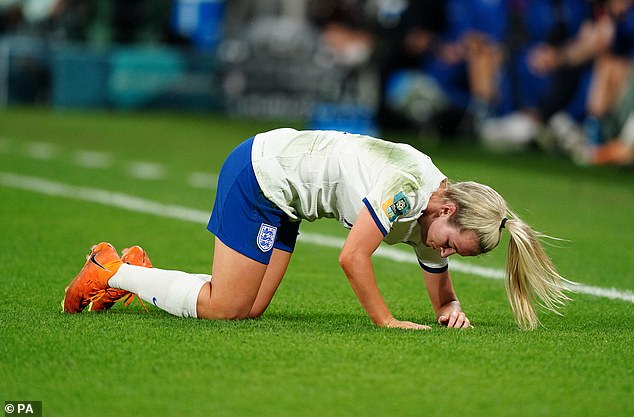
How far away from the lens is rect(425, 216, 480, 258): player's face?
5547 mm

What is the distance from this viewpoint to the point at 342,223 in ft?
19.5

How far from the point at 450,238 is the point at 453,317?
0.62 m

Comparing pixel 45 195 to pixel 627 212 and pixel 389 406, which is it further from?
pixel 389 406

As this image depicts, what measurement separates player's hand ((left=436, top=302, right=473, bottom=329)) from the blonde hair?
0.92 ft

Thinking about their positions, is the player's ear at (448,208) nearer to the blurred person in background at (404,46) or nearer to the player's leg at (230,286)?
the player's leg at (230,286)

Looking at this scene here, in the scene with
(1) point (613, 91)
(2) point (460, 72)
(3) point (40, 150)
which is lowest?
(3) point (40, 150)

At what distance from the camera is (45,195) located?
11672mm

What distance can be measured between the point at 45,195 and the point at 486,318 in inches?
246

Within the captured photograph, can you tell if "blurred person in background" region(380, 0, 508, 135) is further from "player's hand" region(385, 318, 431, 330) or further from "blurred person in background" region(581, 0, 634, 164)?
"player's hand" region(385, 318, 431, 330)

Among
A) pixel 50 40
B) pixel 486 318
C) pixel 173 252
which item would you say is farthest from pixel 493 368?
pixel 50 40

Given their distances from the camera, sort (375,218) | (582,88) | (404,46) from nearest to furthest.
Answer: (375,218), (582,88), (404,46)

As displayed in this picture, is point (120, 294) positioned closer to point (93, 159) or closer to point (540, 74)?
point (93, 159)

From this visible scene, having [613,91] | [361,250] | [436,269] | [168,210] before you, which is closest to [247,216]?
[361,250]

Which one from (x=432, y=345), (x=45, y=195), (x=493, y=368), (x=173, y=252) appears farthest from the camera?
(x=45, y=195)
